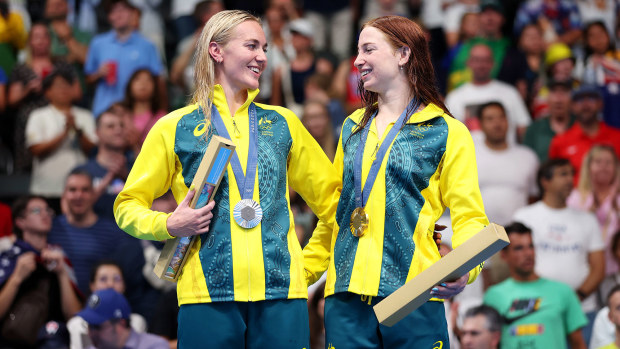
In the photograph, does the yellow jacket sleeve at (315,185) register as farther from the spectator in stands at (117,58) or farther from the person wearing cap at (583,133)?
the spectator in stands at (117,58)

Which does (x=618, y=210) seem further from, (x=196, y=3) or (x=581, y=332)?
(x=196, y=3)

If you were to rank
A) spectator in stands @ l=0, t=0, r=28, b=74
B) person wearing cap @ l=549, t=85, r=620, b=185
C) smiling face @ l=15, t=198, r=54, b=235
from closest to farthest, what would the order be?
smiling face @ l=15, t=198, r=54, b=235 < person wearing cap @ l=549, t=85, r=620, b=185 < spectator in stands @ l=0, t=0, r=28, b=74

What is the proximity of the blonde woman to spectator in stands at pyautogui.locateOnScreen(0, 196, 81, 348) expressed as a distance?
311 cm

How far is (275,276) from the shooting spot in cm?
416

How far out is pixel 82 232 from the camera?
26.5 ft

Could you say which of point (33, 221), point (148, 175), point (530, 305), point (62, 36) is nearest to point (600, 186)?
point (530, 305)

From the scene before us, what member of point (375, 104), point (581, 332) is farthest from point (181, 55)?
point (375, 104)

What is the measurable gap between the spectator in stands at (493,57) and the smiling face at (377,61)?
6271 millimetres

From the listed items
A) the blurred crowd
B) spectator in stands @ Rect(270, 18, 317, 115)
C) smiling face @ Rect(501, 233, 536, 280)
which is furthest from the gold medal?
spectator in stands @ Rect(270, 18, 317, 115)

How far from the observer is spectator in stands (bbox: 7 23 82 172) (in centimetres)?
966

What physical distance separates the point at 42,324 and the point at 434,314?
12.5ft

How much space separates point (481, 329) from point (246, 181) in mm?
3299

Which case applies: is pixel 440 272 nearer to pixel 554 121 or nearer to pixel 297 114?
pixel 554 121

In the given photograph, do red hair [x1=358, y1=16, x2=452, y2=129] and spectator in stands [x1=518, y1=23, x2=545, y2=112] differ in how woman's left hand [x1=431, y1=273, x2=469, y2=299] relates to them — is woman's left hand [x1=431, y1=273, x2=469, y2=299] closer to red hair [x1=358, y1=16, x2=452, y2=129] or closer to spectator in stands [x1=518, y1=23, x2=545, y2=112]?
red hair [x1=358, y1=16, x2=452, y2=129]
